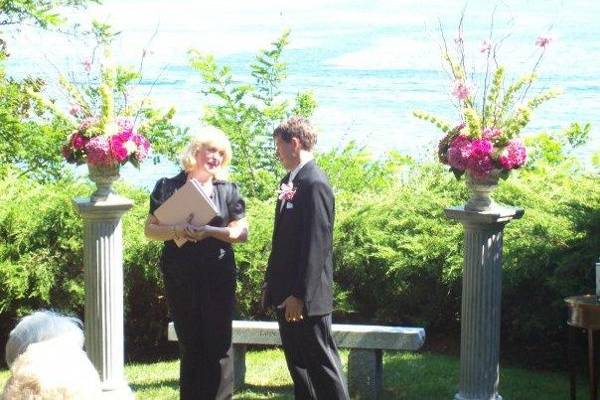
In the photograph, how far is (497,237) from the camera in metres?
6.04

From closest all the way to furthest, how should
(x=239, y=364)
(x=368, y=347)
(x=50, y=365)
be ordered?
(x=50, y=365) → (x=368, y=347) → (x=239, y=364)

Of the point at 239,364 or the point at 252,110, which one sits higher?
the point at 252,110

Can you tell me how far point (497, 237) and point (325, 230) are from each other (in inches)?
38.3

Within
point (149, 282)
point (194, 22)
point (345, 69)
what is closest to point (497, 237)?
point (149, 282)

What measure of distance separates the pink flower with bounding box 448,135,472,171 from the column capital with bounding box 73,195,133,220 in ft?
6.17

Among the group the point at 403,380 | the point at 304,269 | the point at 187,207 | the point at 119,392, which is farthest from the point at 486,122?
the point at 119,392

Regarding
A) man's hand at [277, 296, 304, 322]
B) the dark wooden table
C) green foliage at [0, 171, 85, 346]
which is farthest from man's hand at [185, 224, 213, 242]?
green foliage at [0, 171, 85, 346]

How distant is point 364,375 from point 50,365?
3.89 m

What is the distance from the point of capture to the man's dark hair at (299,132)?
227 inches

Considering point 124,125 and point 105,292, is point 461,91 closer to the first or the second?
point 124,125

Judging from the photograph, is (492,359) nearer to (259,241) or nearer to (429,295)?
(429,295)

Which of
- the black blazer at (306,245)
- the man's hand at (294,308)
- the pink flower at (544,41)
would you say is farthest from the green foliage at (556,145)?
the man's hand at (294,308)

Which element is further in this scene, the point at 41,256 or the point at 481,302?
the point at 41,256

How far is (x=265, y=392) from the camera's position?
280 inches
